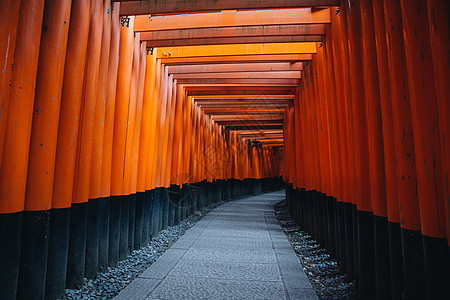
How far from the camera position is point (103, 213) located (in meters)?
4.18

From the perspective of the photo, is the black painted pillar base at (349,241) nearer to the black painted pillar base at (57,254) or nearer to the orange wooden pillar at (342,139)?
the orange wooden pillar at (342,139)

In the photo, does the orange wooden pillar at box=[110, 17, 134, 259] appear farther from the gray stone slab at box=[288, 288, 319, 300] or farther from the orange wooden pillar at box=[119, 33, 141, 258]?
the gray stone slab at box=[288, 288, 319, 300]

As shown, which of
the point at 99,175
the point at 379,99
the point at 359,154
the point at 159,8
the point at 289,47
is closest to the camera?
the point at 379,99

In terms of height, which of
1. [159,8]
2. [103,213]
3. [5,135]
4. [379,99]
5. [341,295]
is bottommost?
[341,295]

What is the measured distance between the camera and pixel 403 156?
245 centimetres

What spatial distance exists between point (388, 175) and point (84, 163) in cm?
337

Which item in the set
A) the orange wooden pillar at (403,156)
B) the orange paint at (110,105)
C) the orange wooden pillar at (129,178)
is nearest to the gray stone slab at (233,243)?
the orange wooden pillar at (129,178)

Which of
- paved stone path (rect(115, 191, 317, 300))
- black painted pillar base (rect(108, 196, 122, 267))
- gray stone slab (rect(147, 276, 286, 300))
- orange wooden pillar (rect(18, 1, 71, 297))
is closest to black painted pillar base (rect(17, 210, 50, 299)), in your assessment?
orange wooden pillar (rect(18, 1, 71, 297))

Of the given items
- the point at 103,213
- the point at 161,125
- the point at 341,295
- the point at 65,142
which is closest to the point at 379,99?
the point at 341,295

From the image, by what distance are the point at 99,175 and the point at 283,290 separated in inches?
111

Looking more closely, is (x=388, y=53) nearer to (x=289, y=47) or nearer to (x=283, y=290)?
(x=283, y=290)

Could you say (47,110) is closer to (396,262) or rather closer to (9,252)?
(9,252)

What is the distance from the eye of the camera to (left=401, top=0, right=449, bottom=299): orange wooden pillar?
2031 mm

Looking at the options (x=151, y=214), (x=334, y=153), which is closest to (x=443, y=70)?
(x=334, y=153)
